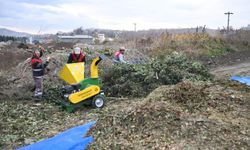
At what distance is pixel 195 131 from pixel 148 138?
68cm

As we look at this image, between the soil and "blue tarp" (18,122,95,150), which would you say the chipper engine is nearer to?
"blue tarp" (18,122,95,150)

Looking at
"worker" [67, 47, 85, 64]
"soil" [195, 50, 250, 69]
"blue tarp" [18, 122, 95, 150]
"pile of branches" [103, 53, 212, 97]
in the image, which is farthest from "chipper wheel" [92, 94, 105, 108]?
"soil" [195, 50, 250, 69]

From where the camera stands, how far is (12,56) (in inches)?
804

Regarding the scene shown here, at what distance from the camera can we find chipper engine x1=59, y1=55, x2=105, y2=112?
895cm

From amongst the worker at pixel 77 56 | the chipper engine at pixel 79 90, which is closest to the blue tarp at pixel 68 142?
the chipper engine at pixel 79 90

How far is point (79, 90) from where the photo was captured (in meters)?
9.09

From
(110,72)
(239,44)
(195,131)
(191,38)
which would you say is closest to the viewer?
(195,131)

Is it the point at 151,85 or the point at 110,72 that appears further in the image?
the point at 110,72

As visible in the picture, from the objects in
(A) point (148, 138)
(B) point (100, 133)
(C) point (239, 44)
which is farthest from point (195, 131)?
(C) point (239, 44)

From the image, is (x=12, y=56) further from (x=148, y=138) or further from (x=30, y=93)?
(x=148, y=138)

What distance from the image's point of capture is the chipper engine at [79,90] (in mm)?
8953

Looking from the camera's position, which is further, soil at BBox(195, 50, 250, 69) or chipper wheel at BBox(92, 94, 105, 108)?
soil at BBox(195, 50, 250, 69)

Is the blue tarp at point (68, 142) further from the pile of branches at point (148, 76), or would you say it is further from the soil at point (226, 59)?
the soil at point (226, 59)

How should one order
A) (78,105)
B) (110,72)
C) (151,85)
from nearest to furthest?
(78,105), (151,85), (110,72)
